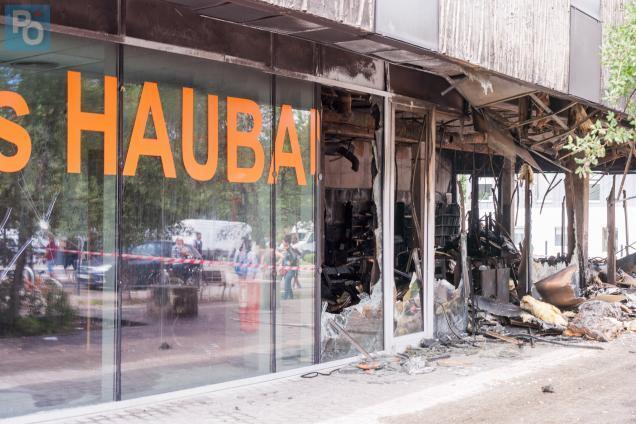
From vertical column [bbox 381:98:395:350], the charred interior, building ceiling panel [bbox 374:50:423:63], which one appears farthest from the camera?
vertical column [bbox 381:98:395:350]

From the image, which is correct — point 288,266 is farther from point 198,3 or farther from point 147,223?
point 198,3

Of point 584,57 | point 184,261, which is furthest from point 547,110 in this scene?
point 184,261

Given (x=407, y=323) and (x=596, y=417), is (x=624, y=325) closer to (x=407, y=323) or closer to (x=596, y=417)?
(x=407, y=323)

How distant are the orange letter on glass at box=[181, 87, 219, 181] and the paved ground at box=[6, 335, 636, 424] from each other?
2632mm

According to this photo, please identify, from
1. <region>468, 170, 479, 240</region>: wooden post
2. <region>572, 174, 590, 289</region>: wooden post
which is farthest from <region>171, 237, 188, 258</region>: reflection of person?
<region>572, 174, 590, 289</region>: wooden post

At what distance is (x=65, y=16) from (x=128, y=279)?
9.34 feet

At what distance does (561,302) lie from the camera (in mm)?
→ 15289

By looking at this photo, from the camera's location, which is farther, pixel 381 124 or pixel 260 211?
pixel 381 124

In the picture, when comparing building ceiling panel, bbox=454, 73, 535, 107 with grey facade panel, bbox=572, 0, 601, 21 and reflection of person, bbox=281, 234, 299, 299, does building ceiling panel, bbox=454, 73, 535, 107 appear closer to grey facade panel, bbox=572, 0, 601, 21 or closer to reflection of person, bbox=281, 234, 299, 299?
grey facade panel, bbox=572, 0, 601, 21

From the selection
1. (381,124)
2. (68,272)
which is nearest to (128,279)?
(68,272)

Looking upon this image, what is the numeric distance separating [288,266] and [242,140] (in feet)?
6.12

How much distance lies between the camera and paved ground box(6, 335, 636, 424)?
7.83m

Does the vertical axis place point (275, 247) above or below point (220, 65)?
below

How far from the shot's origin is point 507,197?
814 inches
